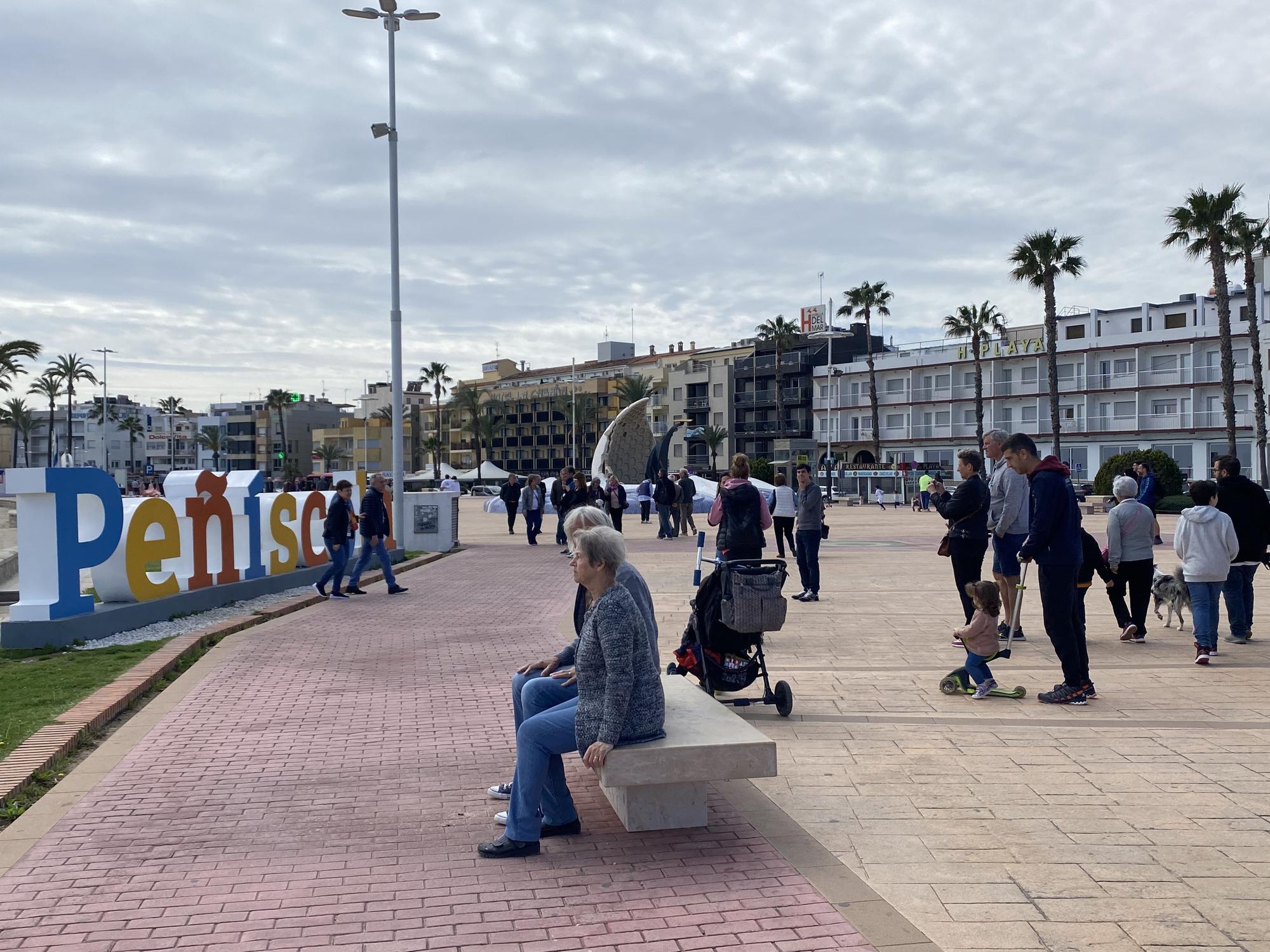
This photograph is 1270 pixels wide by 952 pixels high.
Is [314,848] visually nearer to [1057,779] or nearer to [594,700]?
[594,700]

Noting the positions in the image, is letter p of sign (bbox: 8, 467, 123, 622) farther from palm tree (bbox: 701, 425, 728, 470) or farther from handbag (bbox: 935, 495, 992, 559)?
palm tree (bbox: 701, 425, 728, 470)

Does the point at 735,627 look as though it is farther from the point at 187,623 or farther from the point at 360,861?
the point at 187,623

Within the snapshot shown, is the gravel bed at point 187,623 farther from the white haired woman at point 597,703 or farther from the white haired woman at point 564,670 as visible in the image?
the white haired woman at point 597,703

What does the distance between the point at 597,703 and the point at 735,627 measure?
7.17 feet

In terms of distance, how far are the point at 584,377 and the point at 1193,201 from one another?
253ft

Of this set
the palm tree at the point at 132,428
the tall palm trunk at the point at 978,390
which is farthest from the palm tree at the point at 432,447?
the tall palm trunk at the point at 978,390

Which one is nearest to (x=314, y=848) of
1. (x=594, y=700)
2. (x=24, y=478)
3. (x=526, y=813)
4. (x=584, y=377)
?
(x=526, y=813)

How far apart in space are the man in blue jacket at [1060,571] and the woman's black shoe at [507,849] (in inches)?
162

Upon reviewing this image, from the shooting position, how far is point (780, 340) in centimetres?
8300

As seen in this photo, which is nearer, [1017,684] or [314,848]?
[314,848]

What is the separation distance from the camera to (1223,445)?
2281 inches

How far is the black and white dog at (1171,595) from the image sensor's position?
1075 centimetres

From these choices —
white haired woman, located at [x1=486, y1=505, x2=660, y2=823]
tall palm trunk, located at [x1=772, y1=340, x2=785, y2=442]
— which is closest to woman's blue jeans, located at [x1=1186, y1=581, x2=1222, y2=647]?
white haired woman, located at [x1=486, y1=505, x2=660, y2=823]

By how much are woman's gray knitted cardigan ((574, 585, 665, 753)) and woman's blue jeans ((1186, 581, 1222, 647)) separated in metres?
6.17
